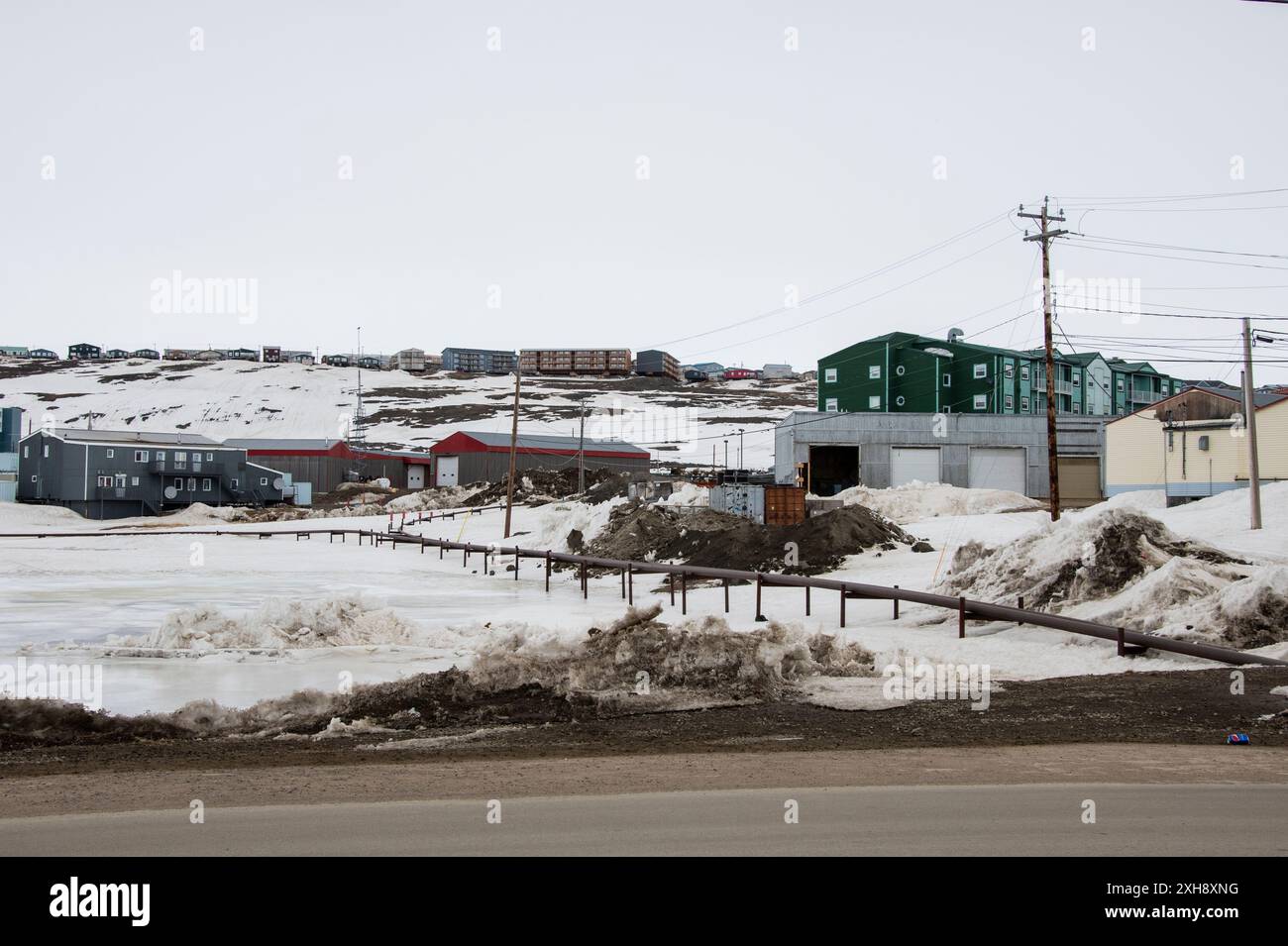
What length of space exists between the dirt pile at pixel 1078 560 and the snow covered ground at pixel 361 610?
136cm

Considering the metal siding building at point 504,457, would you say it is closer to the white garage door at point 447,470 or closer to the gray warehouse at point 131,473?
the white garage door at point 447,470

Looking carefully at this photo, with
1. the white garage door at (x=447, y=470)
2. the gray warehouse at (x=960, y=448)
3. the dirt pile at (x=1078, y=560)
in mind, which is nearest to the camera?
the dirt pile at (x=1078, y=560)

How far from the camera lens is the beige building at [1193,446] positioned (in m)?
46.5

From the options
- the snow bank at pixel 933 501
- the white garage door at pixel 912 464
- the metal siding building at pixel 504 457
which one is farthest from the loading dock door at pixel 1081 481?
the metal siding building at pixel 504 457

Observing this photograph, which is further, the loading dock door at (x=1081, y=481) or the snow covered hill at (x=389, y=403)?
the snow covered hill at (x=389, y=403)

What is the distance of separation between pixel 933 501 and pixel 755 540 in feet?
58.0

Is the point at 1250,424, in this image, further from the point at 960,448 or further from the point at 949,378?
the point at 949,378

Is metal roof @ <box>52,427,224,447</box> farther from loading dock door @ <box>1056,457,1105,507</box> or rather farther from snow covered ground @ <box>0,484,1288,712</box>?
loading dock door @ <box>1056,457,1105,507</box>

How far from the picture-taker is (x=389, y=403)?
15150 cm

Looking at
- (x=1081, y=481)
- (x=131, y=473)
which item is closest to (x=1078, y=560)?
(x=1081, y=481)

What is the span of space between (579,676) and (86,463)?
70.6 meters

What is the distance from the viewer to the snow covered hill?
124062 mm

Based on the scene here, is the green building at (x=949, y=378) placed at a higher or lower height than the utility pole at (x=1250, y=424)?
higher
